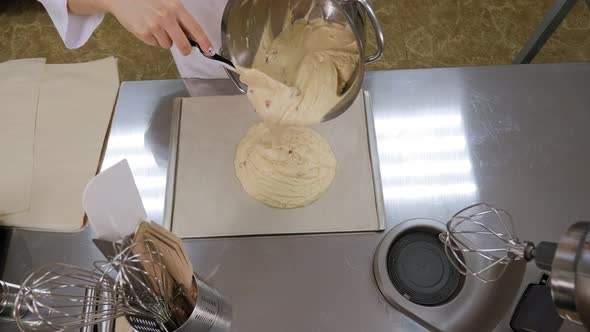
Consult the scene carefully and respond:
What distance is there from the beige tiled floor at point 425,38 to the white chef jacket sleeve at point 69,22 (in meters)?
0.81

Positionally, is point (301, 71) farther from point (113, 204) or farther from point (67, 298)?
point (67, 298)

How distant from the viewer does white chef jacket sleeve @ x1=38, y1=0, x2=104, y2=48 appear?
82 centimetres

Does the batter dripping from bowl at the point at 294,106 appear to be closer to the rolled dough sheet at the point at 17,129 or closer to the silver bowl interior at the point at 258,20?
the silver bowl interior at the point at 258,20

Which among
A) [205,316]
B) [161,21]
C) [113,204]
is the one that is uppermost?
[161,21]

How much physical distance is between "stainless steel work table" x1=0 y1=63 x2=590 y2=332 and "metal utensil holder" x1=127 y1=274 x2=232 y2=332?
0.12 feet

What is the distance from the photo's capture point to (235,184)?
91 centimetres

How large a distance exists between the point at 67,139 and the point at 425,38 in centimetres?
130

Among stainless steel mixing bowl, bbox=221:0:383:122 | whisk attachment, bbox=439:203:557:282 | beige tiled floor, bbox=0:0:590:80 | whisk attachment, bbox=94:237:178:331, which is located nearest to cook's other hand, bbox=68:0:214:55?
stainless steel mixing bowl, bbox=221:0:383:122

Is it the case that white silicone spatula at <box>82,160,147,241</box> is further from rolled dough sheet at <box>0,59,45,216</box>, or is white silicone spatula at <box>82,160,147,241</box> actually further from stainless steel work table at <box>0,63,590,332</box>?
rolled dough sheet at <box>0,59,45,216</box>

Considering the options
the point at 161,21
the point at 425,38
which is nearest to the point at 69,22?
the point at 161,21

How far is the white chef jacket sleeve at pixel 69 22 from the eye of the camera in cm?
82

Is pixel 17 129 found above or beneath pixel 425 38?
beneath

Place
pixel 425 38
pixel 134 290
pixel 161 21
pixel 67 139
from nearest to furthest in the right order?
pixel 134 290 < pixel 161 21 < pixel 67 139 < pixel 425 38

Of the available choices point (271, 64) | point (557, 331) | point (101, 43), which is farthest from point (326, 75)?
point (101, 43)
